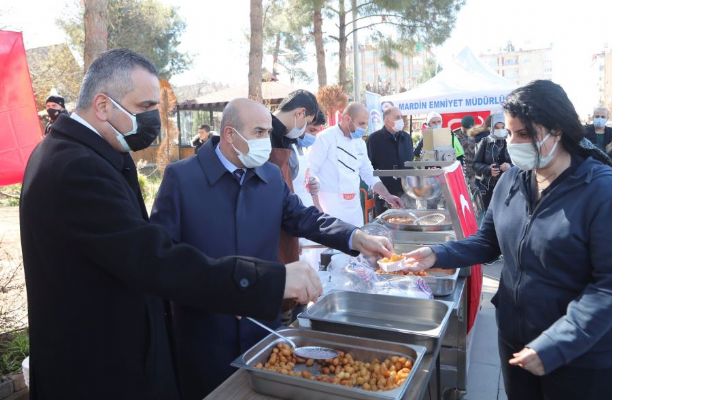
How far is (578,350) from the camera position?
1448mm

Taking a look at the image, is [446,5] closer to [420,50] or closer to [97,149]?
[420,50]

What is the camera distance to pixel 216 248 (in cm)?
190

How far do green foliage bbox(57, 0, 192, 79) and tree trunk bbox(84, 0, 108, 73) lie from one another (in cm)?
1467

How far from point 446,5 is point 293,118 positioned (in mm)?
11463

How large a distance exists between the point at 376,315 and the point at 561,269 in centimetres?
78

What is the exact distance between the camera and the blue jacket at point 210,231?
1839mm

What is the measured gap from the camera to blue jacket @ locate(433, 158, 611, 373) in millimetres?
1455

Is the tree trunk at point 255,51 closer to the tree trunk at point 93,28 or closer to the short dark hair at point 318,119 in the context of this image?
the tree trunk at point 93,28

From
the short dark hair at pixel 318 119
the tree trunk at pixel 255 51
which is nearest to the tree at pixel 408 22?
the tree trunk at pixel 255 51

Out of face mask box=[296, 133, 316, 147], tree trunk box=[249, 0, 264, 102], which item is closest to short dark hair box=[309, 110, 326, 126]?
face mask box=[296, 133, 316, 147]

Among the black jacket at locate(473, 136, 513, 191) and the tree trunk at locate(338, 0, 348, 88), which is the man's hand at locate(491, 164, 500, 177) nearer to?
the black jacket at locate(473, 136, 513, 191)

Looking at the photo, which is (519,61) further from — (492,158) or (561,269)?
(561,269)

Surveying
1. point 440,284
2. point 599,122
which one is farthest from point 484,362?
point 599,122

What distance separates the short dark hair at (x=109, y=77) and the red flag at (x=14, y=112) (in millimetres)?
1933
